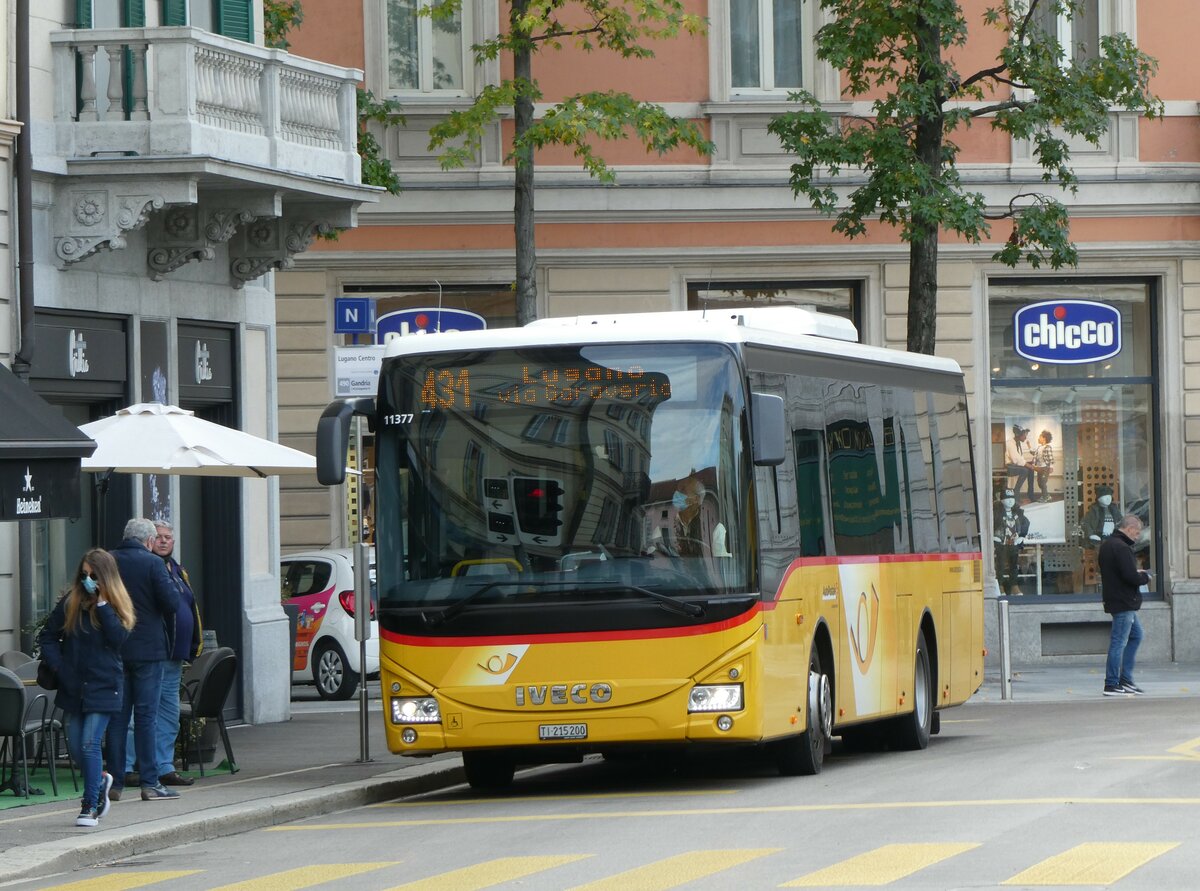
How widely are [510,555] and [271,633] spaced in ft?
25.9

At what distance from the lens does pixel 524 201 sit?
73.5 ft

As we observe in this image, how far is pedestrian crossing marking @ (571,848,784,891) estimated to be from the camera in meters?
9.75

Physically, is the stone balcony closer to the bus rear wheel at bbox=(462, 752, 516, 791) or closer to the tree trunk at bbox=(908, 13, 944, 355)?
the bus rear wheel at bbox=(462, 752, 516, 791)

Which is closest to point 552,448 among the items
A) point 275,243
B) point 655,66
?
point 275,243

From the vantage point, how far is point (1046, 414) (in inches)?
1122

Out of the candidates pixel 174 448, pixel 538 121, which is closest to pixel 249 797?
pixel 174 448

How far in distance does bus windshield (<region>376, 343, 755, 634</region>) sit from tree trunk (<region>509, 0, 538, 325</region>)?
7.66 metres

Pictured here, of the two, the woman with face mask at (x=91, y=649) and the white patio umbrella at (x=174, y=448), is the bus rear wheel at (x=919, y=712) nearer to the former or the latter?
the white patio umbrella at (x=174, y=448)

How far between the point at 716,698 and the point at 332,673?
40.3ft

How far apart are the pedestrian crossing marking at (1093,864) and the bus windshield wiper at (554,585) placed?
3545 millimetres

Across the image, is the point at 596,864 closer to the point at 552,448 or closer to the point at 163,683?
the point at 552,448

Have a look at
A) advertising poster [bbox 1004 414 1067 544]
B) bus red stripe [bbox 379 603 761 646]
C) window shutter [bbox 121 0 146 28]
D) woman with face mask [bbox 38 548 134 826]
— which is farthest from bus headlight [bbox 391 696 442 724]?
advertising poster [bbox 1004 414 1067 544]

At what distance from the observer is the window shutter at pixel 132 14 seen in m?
19.1

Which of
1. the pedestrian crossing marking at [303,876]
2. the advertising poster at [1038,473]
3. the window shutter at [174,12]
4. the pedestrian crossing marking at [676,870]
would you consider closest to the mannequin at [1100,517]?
the advertising poster at [1038,473]
